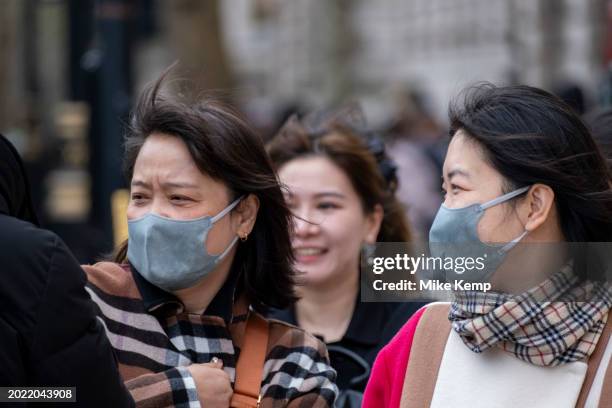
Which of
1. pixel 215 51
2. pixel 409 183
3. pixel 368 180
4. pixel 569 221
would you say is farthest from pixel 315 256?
pixel 215 51

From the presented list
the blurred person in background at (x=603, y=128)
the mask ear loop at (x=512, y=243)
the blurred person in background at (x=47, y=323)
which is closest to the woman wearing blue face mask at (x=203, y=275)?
the blurred person in background at (x=47, y=323)

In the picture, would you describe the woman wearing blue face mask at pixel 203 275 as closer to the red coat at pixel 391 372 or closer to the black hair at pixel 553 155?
the red coat at pixel 391 372

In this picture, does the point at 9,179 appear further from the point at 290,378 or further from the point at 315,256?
the point at 315,256

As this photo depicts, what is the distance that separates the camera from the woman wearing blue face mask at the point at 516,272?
3.37 metres

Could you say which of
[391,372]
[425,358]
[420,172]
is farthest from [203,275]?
[420,172]

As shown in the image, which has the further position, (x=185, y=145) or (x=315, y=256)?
(x=315, y=256)

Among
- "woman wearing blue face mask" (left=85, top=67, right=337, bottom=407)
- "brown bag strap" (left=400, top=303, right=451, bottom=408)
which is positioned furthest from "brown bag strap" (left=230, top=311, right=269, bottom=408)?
"brown bag strap" (left=400, top=303, right=451, bottom=408)

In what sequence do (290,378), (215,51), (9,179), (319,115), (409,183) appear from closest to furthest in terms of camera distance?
(9,179) < (290,378) < (319,115) < (409,183) < (215,51)

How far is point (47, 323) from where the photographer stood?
10.1ft

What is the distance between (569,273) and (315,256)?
1675mm

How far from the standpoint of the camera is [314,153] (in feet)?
17.4

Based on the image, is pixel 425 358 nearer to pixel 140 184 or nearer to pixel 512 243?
pixel 512 243

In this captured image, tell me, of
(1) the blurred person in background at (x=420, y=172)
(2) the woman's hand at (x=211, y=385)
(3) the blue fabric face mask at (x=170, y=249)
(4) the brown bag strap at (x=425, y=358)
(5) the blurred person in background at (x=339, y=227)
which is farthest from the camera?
(1) the blurred person in background at (x=420, y=172)

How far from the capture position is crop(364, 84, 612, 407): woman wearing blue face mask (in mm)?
3369
